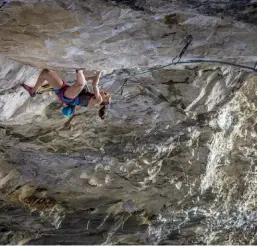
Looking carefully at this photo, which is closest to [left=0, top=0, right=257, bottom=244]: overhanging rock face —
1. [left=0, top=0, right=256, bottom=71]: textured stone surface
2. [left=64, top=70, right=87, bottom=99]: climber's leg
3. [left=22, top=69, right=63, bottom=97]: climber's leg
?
[left=0, top=0, right=256, bottom=71]: textured stone surface

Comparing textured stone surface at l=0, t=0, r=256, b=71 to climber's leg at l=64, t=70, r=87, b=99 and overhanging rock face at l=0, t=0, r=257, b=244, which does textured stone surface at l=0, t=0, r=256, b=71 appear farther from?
climber's leg at l=64, t=70, r=87, b=99

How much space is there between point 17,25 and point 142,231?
767cm

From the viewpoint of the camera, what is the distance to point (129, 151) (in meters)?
8.54

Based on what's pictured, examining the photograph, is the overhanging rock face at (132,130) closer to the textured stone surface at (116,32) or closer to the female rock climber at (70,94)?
the textured stone surface at (116,32)

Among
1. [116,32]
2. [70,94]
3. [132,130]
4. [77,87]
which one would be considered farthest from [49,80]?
[132,130]

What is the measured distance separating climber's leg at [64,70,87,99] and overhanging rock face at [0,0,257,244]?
46cm

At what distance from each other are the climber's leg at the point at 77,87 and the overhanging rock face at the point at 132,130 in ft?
1.51

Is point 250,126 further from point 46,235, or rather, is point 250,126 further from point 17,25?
point 46,235

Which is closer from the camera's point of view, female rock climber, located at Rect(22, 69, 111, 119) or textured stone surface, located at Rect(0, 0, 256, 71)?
textured stone surface, located at Rect(0, 0, 256, 71)

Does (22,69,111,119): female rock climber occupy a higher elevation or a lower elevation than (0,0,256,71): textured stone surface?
lower

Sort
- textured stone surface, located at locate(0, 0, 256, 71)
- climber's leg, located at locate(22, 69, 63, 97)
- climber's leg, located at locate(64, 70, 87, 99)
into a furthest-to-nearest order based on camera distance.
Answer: climber's leg, located at locate(22, 69, 63, 97)
climber's leg, located at locate(64, 70, 87, 99)
textured stone surface, located at locate(0, 0, 256, 71)

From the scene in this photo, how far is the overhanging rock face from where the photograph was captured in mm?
4957

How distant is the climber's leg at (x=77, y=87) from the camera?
5355 millimetres

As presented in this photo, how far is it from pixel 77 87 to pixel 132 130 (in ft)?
9.91
